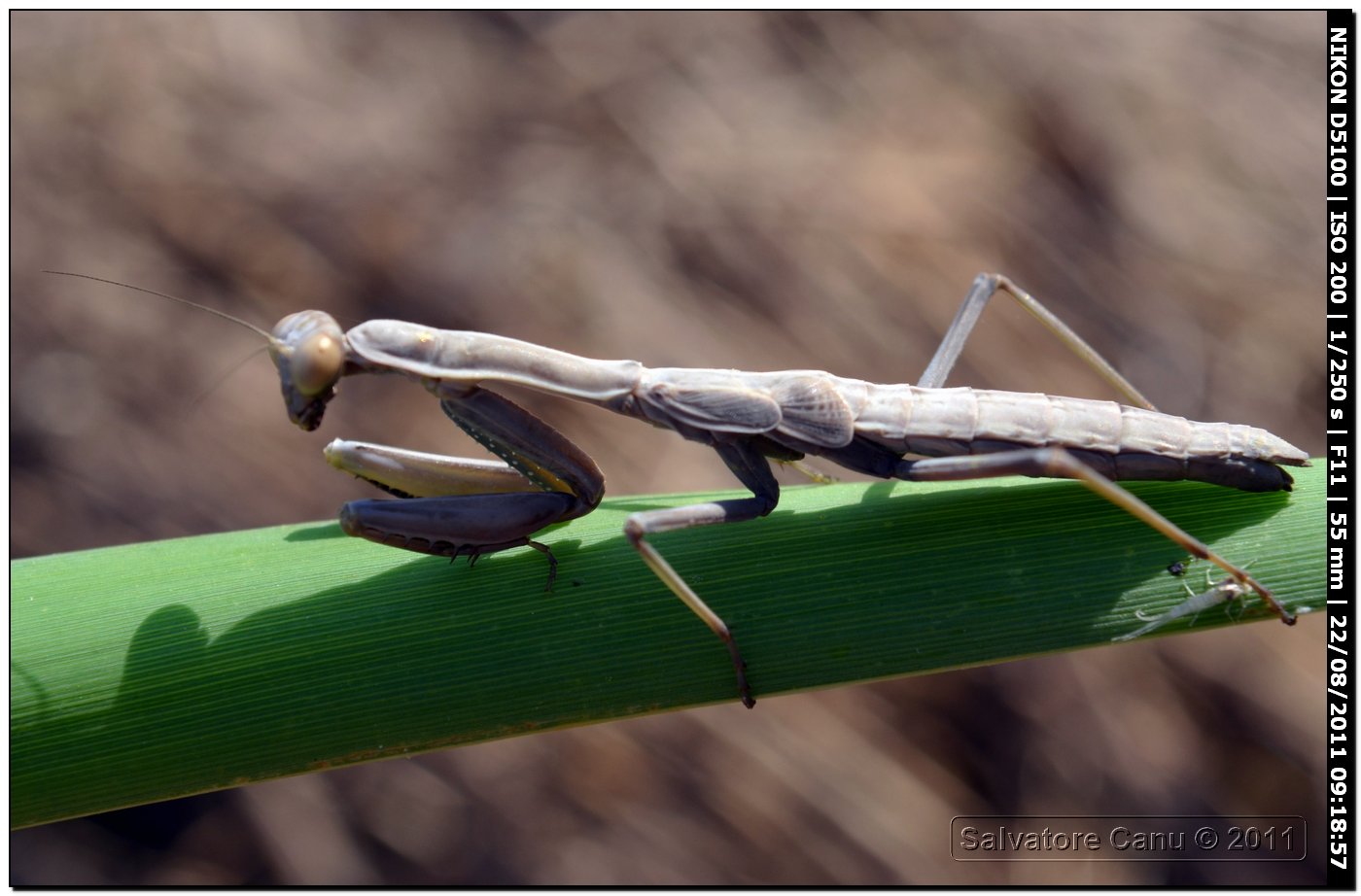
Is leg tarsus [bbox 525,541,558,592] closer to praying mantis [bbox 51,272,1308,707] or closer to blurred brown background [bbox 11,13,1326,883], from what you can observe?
praying mantis [bbox 51,272,1308,707]

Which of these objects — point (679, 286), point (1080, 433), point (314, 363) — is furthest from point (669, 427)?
point (679, 286)

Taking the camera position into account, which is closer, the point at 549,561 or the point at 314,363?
the point at 549,561

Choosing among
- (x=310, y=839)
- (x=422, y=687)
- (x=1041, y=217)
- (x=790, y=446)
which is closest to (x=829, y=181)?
(x=1041, y=217)

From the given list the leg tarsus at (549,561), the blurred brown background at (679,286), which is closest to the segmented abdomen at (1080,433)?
the leg tarsus at (549,561)

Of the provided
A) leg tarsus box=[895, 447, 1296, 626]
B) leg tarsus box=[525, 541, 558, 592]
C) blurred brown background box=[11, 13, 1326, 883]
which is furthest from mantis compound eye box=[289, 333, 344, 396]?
blurred brown background box=[11, 13, 1326, 883]

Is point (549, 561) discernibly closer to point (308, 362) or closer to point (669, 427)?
point (669, 427)

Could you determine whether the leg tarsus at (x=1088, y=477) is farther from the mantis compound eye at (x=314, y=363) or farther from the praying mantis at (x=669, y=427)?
the mantis compound eye at (x=314, y=363)

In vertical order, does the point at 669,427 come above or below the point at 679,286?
below
